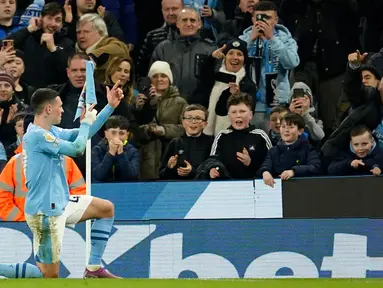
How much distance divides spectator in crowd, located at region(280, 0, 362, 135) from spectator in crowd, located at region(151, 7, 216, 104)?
1227 millimetres

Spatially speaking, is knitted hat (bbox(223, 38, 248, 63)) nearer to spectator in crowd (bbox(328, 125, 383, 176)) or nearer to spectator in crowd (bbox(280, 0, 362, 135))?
spectator in crowd (bbox(280, 0, 362, 135))

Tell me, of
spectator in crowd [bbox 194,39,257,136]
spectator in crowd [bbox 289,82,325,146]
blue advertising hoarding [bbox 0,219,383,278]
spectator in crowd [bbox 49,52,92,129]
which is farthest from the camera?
spectator in crowd [bbox 49,52,92,129]

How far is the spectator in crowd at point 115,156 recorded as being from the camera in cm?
1409

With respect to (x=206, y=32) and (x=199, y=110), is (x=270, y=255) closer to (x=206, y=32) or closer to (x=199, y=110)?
(x=199, y=110)

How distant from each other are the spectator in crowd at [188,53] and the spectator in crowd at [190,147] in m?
0.93

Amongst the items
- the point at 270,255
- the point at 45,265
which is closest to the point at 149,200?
the point at 270,255

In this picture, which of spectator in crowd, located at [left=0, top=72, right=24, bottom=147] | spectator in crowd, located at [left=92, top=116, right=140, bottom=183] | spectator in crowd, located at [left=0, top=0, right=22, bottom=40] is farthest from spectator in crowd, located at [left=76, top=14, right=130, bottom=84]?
spectator in crowd, located at [left=92, top=116, right=140, bottom=183]

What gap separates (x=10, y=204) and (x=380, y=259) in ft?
13.2

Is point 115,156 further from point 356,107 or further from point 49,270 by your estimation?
point 49,270

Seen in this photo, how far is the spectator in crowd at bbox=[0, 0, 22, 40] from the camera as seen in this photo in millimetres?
16391

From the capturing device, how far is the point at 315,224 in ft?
39.5

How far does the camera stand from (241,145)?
553 inches

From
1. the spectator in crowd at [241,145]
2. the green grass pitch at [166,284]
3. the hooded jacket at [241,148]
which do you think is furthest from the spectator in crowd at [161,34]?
the green grass pitch at [166,284]

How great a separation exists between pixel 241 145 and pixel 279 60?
1510 millimetres
